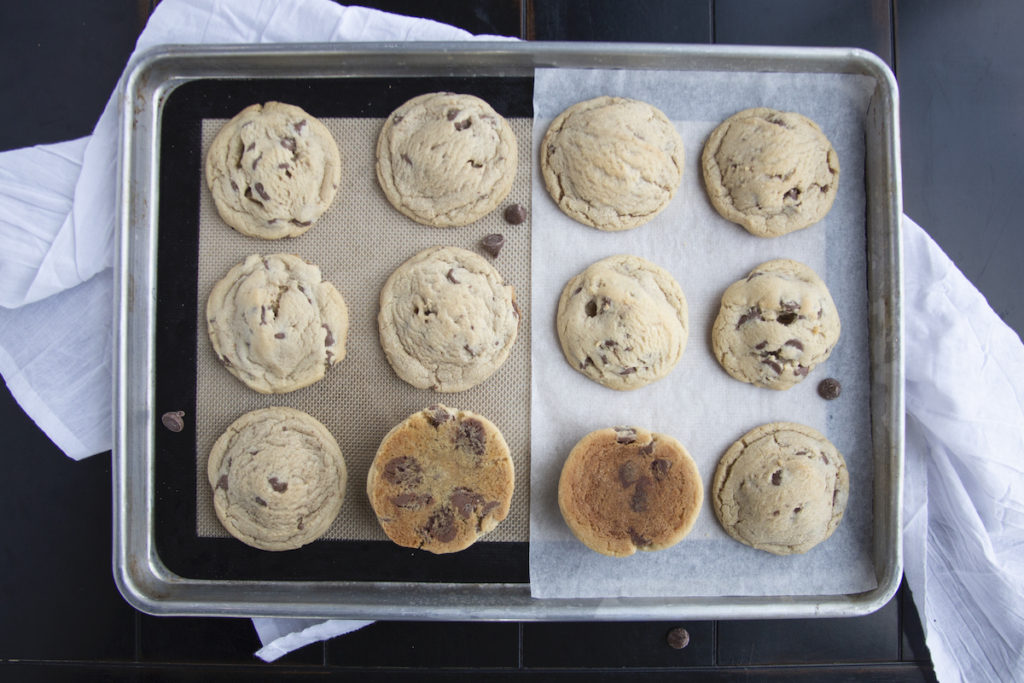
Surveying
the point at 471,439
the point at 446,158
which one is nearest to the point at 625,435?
the point at 471,439

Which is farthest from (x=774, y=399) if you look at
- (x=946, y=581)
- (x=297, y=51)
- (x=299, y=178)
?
(x=297, y=51)

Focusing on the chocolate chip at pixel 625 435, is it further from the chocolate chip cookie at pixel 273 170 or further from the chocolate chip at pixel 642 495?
the chocolate chip cookie at pixel 273 170

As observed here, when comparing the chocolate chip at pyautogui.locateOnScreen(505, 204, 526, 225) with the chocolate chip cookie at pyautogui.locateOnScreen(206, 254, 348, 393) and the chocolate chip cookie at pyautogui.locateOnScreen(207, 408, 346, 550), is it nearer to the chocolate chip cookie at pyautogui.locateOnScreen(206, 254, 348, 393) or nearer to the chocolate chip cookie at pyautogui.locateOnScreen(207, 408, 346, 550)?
the chocolate chip cookie at pyautogui.locateOnScreen(206, 254, 348, 393)

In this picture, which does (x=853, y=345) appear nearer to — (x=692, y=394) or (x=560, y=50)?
(x=692, y=394)

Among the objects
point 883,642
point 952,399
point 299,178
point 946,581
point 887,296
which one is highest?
point 299,178

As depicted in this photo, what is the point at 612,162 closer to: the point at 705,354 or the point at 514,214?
Result: the point at 514,214

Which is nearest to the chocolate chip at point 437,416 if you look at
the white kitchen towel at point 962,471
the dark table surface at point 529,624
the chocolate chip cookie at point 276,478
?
the chocolate chip cookie at point 276,478
